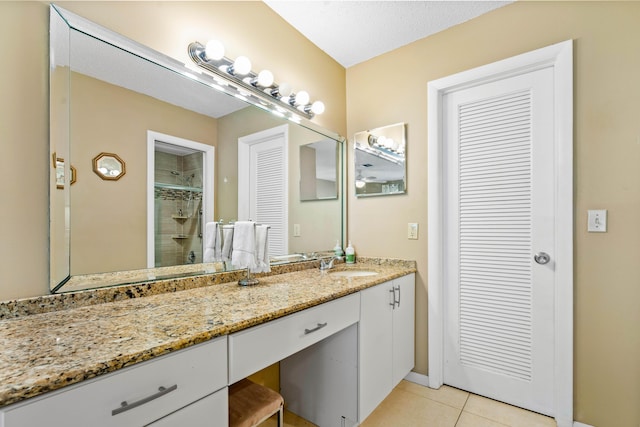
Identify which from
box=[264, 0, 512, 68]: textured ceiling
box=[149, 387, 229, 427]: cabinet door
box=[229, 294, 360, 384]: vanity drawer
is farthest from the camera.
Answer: box=[264, 0, 512, 68]: textured ceiling

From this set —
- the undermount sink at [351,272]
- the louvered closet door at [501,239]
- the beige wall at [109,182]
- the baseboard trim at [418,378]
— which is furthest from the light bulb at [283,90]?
the baseboard trim at [418,378]

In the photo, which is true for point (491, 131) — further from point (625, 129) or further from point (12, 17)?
point (12, 17)

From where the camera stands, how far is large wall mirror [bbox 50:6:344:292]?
41.8 inches

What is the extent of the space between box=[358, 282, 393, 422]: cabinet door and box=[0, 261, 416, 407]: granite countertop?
0.23m

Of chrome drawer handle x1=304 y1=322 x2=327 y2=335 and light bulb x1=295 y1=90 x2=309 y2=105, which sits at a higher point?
light bulb x1=295 y1=90 x2=309 y2=105

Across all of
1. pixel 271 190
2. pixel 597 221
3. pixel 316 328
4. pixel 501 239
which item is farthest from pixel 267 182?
pixel 597 221

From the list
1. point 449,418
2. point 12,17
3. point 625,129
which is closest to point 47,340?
point 12,17

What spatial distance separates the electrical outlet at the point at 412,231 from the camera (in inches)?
82.7

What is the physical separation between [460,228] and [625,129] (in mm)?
929

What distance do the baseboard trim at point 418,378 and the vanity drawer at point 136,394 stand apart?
5.37 ft

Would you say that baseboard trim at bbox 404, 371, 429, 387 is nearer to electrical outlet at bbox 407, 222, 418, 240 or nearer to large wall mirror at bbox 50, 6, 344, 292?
electrical outlet at bbox 407, 222, 418, 240

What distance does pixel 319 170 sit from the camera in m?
2.26

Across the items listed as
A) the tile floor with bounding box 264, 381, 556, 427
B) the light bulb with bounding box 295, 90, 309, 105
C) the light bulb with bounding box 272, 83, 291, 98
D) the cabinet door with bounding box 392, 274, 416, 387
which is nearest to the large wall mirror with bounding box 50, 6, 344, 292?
the light bulb with bounding box 272, 83, 291, 98

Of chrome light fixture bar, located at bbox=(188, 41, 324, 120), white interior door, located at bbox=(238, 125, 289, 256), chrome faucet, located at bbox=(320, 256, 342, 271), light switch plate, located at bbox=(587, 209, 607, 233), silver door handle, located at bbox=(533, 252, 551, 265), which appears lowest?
chrome faucet, located at bbox=(320, 256, 342, 271)
